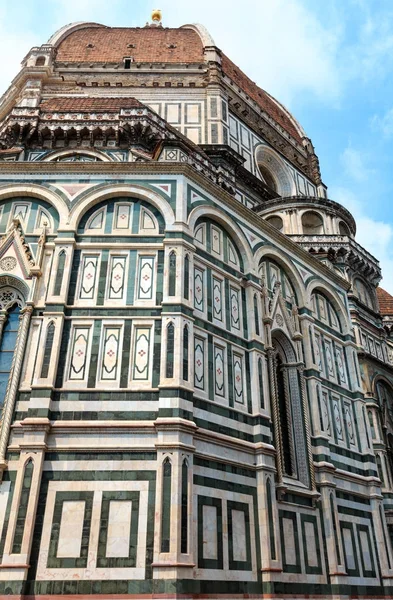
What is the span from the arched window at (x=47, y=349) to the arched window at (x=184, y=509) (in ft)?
11.7

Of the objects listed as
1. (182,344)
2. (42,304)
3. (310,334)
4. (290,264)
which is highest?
(290,264)

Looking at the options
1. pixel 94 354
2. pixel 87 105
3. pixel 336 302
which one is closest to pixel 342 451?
pixel 336 302

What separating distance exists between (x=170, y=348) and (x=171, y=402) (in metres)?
1.28

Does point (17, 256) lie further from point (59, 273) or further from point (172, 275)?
point (172, 275)

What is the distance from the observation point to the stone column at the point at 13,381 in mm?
11250

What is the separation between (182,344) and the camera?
12.4 meters

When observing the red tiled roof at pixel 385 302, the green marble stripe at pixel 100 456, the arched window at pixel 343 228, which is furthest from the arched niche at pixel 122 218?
the red tiled roof at pixel 385 302

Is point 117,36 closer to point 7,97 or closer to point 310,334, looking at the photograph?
point 7,97

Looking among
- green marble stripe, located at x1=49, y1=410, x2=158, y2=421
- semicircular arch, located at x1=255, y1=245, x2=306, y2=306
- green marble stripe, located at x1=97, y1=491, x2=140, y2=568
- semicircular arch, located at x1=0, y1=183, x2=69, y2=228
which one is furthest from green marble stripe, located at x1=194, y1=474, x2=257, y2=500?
semicircular arch, located at x1=0, y1=183, x2=69, y2=228

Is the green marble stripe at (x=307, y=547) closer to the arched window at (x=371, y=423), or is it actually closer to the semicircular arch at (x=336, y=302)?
the semicircular arch at (x=336, y=302)

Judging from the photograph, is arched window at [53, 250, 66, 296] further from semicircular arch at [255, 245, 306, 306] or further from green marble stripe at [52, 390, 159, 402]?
semicircular arch at [255, 245, 306, 306]

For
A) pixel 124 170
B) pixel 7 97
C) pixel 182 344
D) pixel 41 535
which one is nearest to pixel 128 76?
pixel 7 97

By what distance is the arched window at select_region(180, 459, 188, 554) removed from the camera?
34.4 ft

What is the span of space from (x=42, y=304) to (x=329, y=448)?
906 cm
